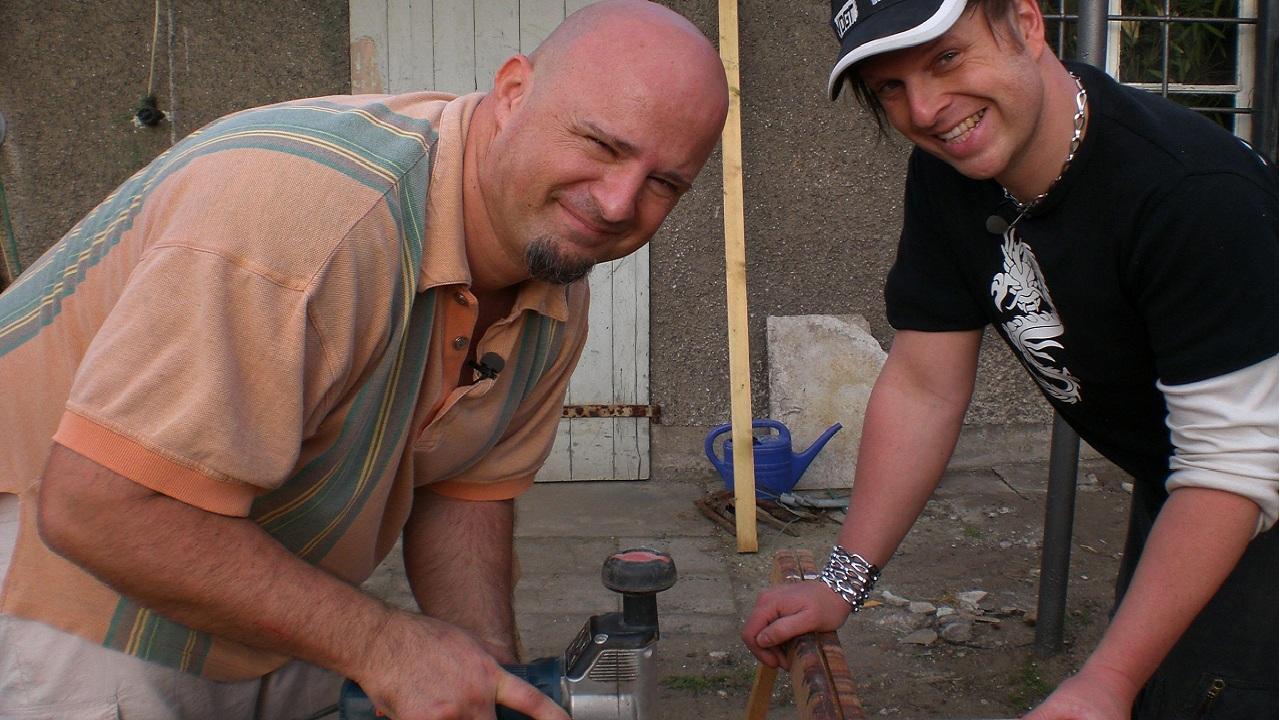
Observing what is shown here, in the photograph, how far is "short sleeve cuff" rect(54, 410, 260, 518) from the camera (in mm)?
1318

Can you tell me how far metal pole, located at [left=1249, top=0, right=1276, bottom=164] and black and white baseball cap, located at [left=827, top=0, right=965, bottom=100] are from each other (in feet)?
13.2

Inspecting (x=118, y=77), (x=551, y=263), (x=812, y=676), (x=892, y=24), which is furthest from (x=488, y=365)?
(x=118, y=77)

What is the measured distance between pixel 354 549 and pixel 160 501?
0.59 metres

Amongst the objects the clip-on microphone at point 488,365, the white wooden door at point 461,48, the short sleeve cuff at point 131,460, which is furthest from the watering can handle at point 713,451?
the short sleeve cuff at point 131,460

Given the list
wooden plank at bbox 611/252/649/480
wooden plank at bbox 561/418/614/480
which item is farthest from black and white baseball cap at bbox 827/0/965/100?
A: wooden plank at bbox 561/418/614/480

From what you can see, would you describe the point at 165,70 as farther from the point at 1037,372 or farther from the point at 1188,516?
the point at 1188,516

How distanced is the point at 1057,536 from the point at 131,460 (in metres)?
2.88

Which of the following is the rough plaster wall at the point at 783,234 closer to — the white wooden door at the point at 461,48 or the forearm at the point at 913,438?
the white wooden door at the point at 461,48

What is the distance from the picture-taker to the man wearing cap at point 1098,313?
1548 millimetres

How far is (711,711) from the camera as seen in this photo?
329cm

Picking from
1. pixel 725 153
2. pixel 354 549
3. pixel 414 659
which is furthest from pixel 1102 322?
pixel 725 153

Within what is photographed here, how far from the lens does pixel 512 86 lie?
1.86m

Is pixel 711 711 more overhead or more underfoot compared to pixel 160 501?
more underfoot

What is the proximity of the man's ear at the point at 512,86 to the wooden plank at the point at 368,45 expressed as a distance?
10.3ft
